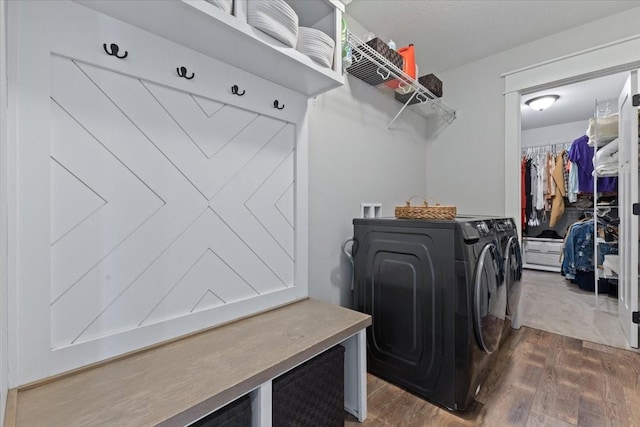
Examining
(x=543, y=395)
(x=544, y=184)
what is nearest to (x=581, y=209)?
(x=544, y=184)

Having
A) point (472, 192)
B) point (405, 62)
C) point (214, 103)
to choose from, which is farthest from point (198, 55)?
point (472, 192)

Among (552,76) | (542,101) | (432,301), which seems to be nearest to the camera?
(432,301)

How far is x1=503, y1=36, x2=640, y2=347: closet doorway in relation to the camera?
2029mm

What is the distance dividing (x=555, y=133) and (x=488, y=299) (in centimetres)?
530

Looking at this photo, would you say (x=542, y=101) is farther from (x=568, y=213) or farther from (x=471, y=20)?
(x=568, y=213)

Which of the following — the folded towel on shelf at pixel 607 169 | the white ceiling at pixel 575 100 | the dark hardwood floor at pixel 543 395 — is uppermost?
the white ceiling at pixel 575 100

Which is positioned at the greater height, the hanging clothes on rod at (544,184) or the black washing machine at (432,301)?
the hanging clothes on rod at (544,184)

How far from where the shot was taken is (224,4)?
899 millimetres

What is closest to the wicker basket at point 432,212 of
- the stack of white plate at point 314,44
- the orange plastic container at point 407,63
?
the stack of white plate at point 314,44

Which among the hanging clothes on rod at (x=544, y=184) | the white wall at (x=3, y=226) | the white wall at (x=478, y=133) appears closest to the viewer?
the white wall at (x=3, y=226)

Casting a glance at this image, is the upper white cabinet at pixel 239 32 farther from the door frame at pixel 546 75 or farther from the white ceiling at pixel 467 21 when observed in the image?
the door frame at pixel 546 75

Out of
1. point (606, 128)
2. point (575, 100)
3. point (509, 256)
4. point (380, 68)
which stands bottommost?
point (509, 256)

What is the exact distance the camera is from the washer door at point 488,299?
1364mm

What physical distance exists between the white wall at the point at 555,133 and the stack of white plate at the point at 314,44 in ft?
18.7
